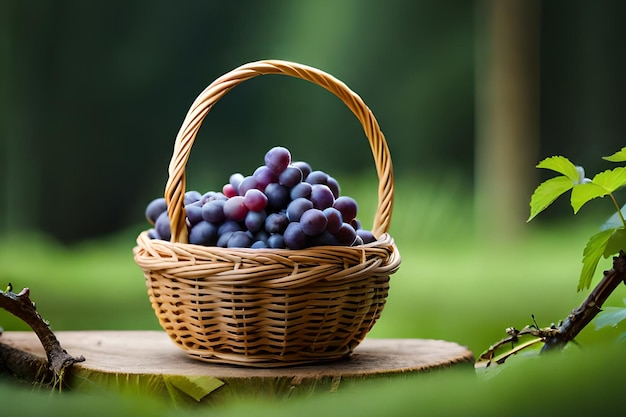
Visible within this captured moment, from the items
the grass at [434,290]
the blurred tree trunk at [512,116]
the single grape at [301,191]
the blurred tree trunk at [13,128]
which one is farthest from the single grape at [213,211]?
the blurred tree trunk at [13,128]

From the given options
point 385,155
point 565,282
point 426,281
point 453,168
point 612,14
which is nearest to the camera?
point 385,155

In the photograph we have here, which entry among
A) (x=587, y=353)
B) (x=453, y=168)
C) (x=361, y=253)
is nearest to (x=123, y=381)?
(x=361, y=253)

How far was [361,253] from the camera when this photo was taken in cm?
99

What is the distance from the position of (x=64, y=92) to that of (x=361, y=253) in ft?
10.3

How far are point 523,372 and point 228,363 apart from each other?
1.96ft

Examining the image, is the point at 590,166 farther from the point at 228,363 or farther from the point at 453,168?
the point at 228,363

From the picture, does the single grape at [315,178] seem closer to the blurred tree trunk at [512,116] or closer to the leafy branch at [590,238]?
the leafy branch at [590,238]

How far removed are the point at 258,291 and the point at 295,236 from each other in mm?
89

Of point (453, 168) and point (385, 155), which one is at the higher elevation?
point (385, 155)

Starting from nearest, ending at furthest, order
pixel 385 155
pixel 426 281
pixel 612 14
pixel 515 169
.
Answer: pixel 385 155 → pixel 426 281 → pixel 515 169 → pixel 612 14

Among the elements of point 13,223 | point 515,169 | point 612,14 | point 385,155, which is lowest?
point 13,223

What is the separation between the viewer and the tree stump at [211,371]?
924mm

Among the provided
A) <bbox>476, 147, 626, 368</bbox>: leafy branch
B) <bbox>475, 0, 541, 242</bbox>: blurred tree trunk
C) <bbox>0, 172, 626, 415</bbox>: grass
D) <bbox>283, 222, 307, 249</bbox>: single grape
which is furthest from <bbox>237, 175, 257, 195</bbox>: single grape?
<bbox>475, 0, 541, 242</bbox>: blurred tree trunk

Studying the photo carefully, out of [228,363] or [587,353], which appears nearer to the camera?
[587,353]
